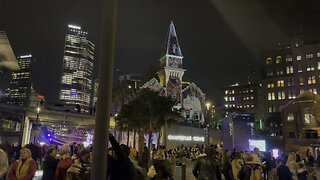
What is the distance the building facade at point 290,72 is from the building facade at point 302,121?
37.3 meters

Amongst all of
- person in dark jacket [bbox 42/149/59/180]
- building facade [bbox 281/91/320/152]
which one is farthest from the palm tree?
person in dark jacket [bbox 42/149/59/180]

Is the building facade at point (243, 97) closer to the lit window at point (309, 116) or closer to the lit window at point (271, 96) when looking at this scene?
the lit window at point (271, 96)

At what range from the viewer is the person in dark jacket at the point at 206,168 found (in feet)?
26.1

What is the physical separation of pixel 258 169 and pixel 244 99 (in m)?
150

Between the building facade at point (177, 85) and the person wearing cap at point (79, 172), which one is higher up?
the building facade at point (177, 85)

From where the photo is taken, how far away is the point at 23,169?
23.5 ft

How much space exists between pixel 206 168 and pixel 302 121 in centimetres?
5634

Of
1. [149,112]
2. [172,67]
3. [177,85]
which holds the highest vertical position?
[172,67]

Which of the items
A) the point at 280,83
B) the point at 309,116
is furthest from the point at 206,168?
the point at 280,83

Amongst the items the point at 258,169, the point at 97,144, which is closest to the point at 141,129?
the point at 258,169

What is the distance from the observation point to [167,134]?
67812mm

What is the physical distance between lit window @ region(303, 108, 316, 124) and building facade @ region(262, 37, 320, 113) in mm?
38597

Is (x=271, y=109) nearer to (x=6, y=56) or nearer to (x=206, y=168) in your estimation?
(x=6, y=56)

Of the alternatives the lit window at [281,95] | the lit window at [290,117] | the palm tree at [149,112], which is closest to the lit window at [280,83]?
the lit window at [281,95]
